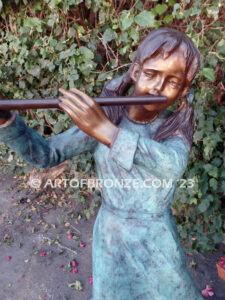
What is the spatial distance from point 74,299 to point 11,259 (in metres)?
0.79

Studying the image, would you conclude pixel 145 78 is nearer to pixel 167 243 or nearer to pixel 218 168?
pixel 167 243

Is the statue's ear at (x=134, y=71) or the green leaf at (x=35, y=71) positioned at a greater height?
the statue's ear at (x=134, y=71)

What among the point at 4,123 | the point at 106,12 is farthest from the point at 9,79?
the point at 4,123

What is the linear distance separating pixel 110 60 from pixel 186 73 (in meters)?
1.78

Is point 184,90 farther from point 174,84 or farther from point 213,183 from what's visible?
point 213,183

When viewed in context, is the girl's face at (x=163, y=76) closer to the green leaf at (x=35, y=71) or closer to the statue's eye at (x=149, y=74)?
the statue's eye at (x=149, y=74)

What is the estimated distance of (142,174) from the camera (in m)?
1.08

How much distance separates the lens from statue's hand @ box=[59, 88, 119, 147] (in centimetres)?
78

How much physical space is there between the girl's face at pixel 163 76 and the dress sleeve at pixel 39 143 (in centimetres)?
33

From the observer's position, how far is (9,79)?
9.46 ft

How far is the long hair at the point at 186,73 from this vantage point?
903 millimetres

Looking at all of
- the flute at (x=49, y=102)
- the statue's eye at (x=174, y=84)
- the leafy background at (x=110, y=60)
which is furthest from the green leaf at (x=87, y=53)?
the flute at (x=49, y=102)

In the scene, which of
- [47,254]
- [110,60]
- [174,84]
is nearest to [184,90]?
[174,84]

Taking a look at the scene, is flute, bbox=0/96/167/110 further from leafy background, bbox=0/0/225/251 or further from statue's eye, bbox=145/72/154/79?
leafy background, bbox=0/0/225/251
